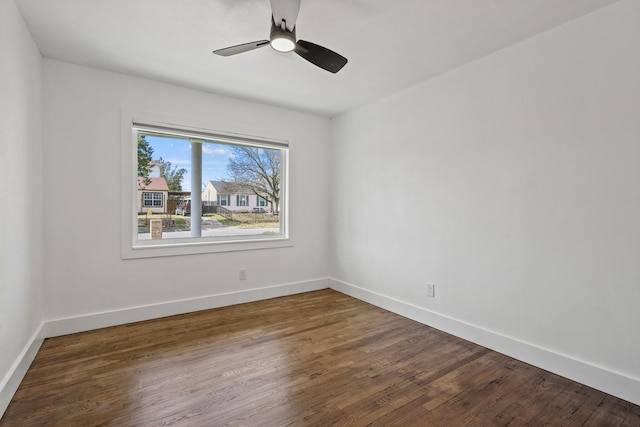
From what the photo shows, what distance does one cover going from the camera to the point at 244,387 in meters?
1.96

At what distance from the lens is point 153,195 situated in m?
3.27

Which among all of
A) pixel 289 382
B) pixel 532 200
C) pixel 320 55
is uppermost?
pixel 320 55

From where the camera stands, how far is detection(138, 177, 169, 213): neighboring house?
10.5 feet

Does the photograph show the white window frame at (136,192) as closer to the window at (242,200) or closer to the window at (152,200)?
the window at (152,200)

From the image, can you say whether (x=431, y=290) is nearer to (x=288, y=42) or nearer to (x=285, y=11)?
(x=288, y=42)

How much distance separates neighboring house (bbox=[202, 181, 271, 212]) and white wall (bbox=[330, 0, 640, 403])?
161cm

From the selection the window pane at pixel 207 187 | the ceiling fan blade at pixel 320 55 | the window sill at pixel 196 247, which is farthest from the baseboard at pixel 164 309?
the ceiling fan blade at pixel 320 55

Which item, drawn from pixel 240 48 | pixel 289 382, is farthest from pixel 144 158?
pixel 289 382

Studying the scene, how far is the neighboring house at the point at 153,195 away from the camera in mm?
3207

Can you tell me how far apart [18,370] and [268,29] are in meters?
2.75

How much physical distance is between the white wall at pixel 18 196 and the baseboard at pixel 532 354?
9.86 feet

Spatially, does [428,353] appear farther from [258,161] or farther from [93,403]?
[258,161]

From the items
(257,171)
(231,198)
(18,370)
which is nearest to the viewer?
(18,370)

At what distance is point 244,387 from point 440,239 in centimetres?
204
